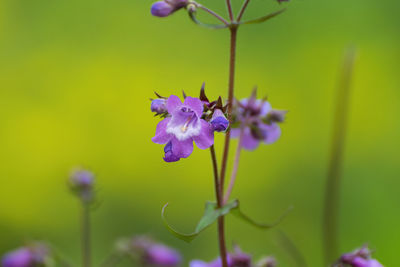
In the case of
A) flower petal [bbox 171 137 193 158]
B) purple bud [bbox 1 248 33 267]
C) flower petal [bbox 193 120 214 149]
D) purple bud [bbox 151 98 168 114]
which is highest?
purple bud [bbox 151 98 168 114]

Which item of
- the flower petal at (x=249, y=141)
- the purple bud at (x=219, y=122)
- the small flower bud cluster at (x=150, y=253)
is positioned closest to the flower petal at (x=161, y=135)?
the purple bud at (x=219, y=122)

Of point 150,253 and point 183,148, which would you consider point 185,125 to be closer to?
point 183,148

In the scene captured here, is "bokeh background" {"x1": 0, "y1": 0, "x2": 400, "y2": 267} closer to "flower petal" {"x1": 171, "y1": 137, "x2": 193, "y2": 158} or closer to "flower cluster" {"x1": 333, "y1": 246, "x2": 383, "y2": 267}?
"flower cluster" {"x1": 333, "y1": 246, "x2": 383, "y2": 267}

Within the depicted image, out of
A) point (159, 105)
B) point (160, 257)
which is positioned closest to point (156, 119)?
point (160, 257)

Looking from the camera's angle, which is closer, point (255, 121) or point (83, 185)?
point (255, 121)

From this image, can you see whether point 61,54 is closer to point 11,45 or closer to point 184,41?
point 11,45

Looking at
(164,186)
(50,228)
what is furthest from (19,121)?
(164,186)

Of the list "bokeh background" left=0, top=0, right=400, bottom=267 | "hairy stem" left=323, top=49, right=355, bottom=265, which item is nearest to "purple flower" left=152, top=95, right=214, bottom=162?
"hairy stem" left=323, top=49, right=355, bottom=265

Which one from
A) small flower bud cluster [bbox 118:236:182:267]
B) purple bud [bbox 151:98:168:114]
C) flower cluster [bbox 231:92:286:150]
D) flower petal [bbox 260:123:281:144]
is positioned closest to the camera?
purple bud [bbox 151:98:168:114]
